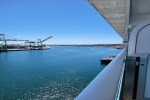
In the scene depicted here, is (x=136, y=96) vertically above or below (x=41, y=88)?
above

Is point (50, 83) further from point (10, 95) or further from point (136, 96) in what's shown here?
point (136, 96)

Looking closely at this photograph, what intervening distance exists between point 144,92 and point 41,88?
1268cm

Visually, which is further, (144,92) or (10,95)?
(10,95)

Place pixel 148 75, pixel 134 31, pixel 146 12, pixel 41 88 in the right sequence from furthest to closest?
pixel 41 88
pixel 146 12
pixel 134 31
pixel 148 75

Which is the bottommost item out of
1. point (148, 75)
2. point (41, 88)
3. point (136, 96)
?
point (41, 88)

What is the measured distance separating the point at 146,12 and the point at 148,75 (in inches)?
153

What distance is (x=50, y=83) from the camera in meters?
15.5

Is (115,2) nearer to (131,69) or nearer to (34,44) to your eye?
(131,69)

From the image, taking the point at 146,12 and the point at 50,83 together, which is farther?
the point at 50,83

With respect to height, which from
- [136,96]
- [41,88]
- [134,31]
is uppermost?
[134,31]

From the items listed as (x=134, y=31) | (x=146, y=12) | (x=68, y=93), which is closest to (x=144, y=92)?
(x=134, y=31)

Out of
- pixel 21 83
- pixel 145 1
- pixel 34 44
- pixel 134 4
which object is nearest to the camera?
pixel 145 1

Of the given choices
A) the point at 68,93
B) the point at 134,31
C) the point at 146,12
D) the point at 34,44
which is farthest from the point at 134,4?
the point at 34,44

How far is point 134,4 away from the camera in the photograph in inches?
179
